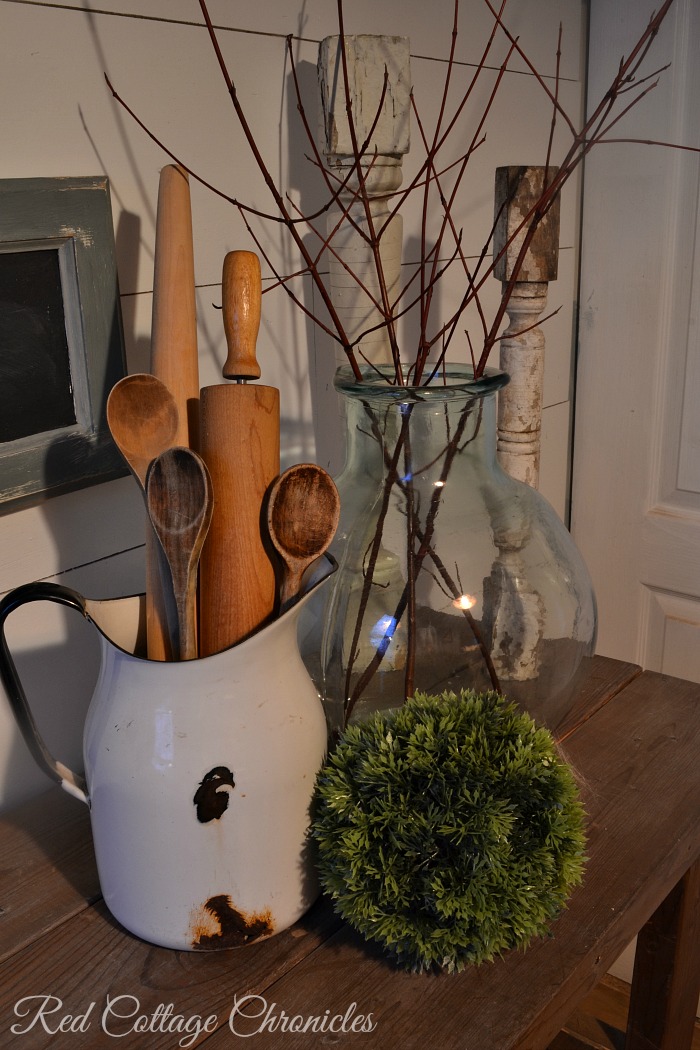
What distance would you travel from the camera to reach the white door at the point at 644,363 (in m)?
1.15

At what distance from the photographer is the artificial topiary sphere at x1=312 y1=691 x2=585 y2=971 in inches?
20.1

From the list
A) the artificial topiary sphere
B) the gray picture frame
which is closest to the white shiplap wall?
the gray picture frame

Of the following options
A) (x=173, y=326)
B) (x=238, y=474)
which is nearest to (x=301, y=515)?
(x=238, y=474)

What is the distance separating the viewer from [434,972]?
1.75 ft

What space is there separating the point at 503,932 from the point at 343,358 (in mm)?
507

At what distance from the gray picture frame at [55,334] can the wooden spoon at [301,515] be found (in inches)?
8.1

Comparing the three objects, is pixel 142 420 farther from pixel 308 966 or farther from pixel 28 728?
pixel 308 966

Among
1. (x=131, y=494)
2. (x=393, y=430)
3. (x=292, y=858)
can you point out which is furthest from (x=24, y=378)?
(x=292, y=858)

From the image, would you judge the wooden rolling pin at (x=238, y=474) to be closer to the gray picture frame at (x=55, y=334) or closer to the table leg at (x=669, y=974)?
the gray picture frame at (x=55, y=334)

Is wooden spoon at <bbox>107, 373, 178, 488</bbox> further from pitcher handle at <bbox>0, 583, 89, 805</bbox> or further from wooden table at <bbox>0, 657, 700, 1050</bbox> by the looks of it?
wooden table at <bbox>0, 657, 700, 1050</bbox>

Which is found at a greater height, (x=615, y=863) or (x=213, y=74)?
(x=213, y=74)

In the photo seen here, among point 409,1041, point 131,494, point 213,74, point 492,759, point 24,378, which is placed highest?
point 213,74

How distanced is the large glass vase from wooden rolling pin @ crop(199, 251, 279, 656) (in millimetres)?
84

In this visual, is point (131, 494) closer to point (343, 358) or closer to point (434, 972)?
point (343, 358)
